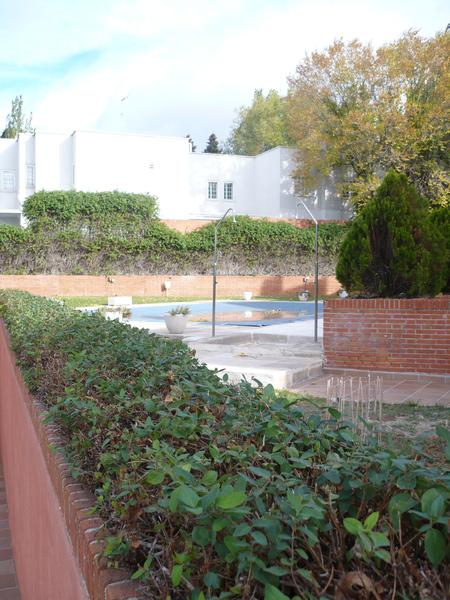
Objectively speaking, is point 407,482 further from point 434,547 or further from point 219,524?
point 219,524

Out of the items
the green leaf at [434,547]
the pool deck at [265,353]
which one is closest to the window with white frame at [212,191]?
the pool deck at [265,353]

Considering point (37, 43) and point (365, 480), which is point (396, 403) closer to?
point (365, 480)

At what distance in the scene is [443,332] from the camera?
25.0 feet

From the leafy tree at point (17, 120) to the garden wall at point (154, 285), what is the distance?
121ft

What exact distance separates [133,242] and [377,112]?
13.2 metres

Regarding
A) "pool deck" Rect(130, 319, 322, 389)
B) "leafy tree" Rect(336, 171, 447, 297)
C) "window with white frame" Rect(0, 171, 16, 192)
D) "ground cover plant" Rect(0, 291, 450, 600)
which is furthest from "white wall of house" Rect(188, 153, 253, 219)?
"ground cover plant" Rect(0, 291, 450, 600)

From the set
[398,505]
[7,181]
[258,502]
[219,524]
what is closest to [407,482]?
[398,505]

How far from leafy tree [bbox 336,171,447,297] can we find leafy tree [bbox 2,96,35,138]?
5532 cm

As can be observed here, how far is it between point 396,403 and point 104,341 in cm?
349

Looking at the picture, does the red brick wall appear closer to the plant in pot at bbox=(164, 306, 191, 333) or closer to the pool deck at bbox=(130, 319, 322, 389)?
the pool deck at bbox=(130, 319, 322, 389)

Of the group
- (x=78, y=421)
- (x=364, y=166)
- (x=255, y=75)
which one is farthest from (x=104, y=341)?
(x=255, y=75)

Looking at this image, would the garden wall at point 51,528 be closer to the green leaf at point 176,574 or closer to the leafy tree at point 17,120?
the green leaf at point 176,574

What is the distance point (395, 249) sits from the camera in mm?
7805

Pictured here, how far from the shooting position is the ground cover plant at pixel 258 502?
1.16m
